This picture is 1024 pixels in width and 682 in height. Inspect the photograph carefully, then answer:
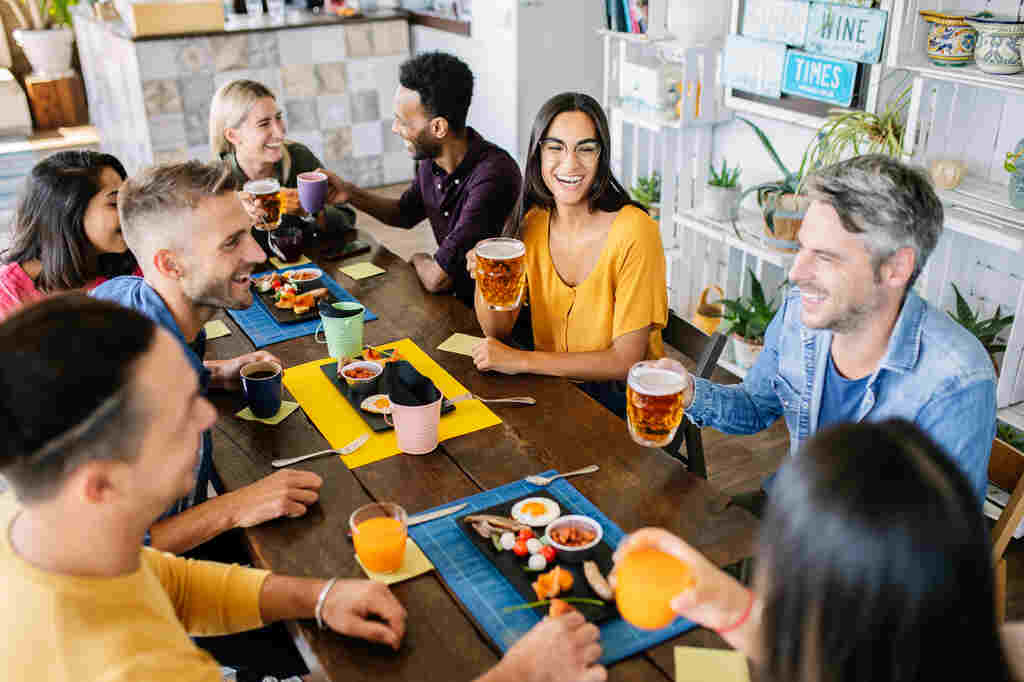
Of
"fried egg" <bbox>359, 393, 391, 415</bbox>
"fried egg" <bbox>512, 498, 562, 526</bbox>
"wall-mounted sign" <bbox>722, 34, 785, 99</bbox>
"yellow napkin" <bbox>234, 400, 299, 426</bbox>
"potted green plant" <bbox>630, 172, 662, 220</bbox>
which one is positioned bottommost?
"potted green plant" <bbox>630, 172, 662, 220</bbox>

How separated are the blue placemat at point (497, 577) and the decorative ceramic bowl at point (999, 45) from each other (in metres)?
1.85

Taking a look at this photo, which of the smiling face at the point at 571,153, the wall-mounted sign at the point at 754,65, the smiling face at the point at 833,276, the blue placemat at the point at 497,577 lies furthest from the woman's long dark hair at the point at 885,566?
the wall-mounted sign at the point at 754,65

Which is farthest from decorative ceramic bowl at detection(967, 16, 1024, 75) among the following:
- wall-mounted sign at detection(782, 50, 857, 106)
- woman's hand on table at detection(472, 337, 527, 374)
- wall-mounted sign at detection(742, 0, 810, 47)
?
woman's hand on table at detection(472, 337, 527, 374)

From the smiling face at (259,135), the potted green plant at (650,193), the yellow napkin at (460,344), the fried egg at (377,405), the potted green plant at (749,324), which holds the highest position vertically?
the smiling face at (259,135)

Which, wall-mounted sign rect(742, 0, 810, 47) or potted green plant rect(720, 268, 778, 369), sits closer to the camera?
wall-mounted sign rect(742, 0, 810, 47)

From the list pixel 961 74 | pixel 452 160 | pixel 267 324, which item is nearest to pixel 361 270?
pixel 267 324

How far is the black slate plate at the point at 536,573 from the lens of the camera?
4.16 feet

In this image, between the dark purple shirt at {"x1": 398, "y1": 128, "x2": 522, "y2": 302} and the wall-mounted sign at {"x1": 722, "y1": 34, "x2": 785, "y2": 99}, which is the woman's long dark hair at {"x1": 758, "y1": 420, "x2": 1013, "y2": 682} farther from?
the wall-mounted sign at {"x1": 722, "y1": 34, "x2": 785, "y2": 99}

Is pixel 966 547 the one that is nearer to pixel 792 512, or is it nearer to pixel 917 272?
pixel 792 512

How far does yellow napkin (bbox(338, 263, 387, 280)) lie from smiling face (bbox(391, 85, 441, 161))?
0.44 m

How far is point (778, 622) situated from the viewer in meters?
0.84

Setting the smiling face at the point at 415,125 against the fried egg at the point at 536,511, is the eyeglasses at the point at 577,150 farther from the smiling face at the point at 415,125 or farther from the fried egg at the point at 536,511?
the fried egg at the point at 536,511

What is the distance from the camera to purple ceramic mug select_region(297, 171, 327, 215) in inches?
105

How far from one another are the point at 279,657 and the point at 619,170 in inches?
132
